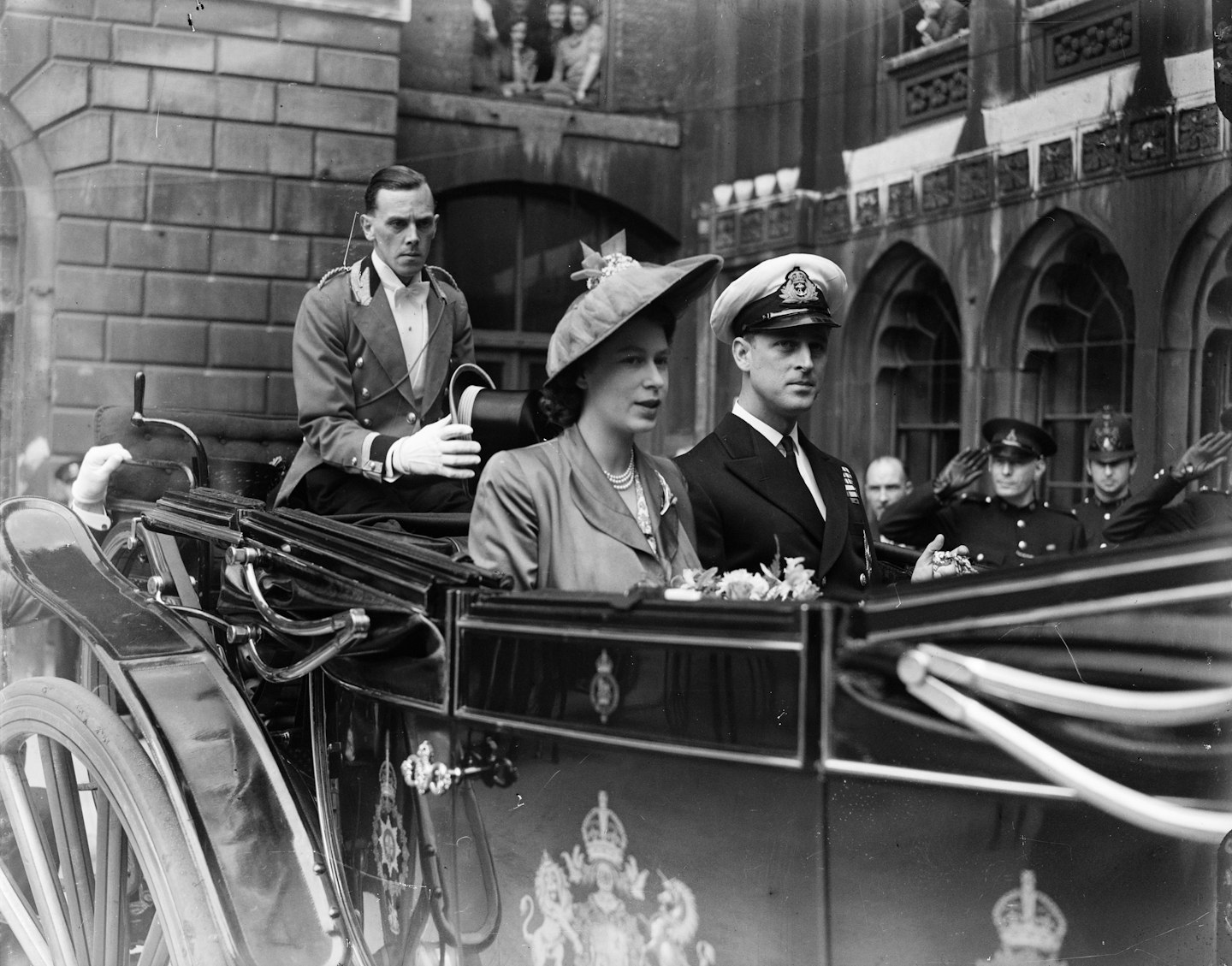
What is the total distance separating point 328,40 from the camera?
3676mm

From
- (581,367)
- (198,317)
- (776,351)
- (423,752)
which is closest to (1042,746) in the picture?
(423,752)

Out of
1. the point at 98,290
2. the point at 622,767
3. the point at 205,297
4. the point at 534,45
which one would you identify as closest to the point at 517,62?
the point at 534,45

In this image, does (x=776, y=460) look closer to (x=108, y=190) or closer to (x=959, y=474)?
(x=959, y=474)

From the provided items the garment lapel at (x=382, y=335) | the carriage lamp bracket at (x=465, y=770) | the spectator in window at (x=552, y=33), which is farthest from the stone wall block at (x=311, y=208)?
the carriage lamp bracket at (x=465, y=770)

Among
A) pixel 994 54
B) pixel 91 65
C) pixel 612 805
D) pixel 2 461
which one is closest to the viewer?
pixel 612 805

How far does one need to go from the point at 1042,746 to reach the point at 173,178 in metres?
3.37

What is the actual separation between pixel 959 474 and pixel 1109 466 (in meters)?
0.63

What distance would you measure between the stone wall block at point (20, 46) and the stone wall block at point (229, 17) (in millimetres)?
317

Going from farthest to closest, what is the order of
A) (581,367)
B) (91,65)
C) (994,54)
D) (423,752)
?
1. (994,54)
2. (91,65)
3. (581,367)
4. (423,752)

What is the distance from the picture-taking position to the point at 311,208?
374 cm

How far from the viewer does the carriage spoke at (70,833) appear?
2.72 m

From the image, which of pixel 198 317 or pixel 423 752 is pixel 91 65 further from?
pixel 423 752

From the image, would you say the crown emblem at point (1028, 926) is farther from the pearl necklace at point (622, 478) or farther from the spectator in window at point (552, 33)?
the spectator in window at point (552, 33)

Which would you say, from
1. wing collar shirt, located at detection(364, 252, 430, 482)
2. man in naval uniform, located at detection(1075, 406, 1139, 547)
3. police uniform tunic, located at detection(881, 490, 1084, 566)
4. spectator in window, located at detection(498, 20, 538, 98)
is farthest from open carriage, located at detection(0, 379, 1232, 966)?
man in naval uniform, located at detection(1075, 406, 1139, 547)
